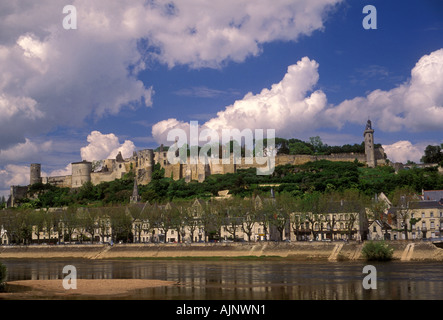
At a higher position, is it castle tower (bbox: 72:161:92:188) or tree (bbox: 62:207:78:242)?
castle tower (bbox: 72:161:92:188)

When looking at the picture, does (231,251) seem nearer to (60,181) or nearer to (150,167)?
(150,167)

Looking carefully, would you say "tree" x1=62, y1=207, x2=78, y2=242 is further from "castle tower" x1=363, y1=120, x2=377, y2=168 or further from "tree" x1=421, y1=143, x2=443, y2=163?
"tree" x1=421, y1=143, x2=443, y2=163

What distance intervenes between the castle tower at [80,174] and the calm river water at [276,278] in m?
77.7

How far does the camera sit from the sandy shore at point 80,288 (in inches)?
1203

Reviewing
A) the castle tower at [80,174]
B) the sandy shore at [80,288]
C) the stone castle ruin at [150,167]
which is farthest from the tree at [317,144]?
the sandy shore at [80,288]

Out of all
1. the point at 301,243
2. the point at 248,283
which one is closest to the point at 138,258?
the point at 301,243

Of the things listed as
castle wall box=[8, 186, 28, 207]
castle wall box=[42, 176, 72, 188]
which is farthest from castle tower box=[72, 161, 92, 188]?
castle wall box=[8, 186, 28, 207]

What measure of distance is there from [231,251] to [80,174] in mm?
79261

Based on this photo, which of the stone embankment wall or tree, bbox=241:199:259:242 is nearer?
the stone embankment wall

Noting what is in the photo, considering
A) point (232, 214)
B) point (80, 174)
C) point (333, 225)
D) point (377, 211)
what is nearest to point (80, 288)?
point (232, 214)

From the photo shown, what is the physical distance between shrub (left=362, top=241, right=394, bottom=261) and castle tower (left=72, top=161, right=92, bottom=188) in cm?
9074

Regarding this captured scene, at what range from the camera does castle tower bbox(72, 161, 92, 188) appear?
412ft
